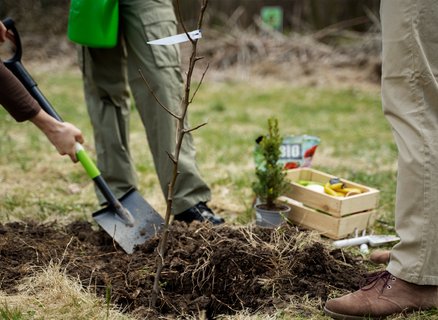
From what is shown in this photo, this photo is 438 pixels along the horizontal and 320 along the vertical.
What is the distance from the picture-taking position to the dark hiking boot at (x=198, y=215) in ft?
11.2

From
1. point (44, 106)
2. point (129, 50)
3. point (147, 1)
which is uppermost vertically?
point (147, 1)

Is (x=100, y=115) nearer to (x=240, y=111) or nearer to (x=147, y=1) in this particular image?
(x=147, y=1)

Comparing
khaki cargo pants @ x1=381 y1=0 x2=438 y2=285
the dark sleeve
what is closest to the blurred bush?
the dark sleeve

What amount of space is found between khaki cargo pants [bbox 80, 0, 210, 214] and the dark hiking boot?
4 cm

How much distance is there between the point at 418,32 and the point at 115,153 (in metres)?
2.03

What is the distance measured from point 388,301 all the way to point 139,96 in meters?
1.75

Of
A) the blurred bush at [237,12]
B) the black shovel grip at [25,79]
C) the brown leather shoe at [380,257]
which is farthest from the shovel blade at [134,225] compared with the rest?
the blurred bush at [237,12]

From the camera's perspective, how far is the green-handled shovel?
3.18 m

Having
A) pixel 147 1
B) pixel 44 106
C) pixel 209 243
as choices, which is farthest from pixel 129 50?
pixel 209 243

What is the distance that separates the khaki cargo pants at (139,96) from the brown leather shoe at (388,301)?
4.17 feet

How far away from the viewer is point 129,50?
339 centimetres

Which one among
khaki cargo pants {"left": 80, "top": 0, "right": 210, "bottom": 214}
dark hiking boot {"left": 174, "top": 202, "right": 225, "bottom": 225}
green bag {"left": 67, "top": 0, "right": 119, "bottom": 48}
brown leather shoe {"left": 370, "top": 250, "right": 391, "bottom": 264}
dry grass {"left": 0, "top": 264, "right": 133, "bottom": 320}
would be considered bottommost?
brown leather shoe {"left": 370, "top": 250, "right": 391, "bottom": 264}

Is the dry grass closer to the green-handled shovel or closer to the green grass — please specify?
the green-handled shovel

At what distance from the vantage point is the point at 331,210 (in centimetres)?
339
